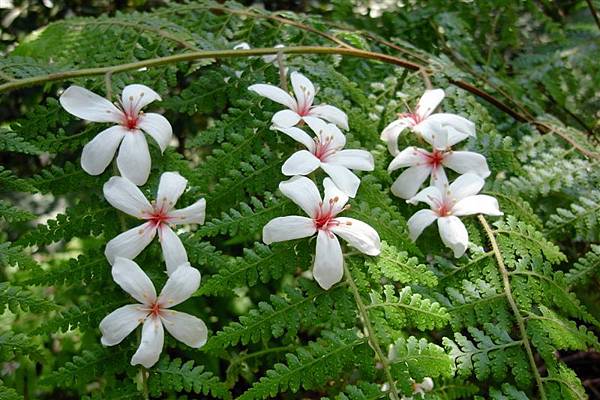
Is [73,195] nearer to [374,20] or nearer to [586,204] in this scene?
[374,20]

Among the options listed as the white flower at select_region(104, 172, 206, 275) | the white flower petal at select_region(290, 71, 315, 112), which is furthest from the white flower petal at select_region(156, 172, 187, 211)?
the white flower petal at select_region(290, 71, 315, 112)

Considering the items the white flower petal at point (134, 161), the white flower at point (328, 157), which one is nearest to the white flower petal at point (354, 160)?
the white flower at point (328, 157)

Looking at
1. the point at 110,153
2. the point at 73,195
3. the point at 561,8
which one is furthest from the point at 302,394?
the point at 561,8

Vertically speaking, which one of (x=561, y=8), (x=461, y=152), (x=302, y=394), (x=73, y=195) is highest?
(x=461, y=152)

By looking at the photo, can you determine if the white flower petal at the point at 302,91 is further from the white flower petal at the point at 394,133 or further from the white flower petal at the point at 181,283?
the white flower petal at the point at 181,283

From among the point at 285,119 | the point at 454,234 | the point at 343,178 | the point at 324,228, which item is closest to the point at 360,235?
the point at 324,228
